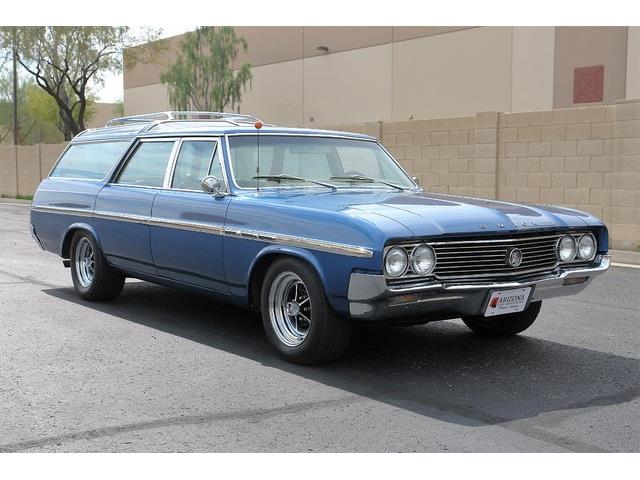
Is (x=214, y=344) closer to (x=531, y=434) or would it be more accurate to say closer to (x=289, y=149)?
(x=289, y=149)

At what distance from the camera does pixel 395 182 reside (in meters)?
6.82

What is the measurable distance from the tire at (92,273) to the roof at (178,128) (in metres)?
1.06

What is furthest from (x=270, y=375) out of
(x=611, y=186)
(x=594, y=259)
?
(x=611, y=186)

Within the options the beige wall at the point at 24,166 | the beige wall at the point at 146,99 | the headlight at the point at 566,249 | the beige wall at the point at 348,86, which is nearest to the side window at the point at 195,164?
the headlight at the point at 566,249

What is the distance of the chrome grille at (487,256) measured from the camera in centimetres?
512

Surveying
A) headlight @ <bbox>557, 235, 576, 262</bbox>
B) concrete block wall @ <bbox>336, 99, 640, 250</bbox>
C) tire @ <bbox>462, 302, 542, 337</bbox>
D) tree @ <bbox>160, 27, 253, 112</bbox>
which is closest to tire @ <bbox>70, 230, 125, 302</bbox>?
tire @ <bbox>462, 302, 542, 337</bbox>

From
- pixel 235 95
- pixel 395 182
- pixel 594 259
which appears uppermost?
pixel 235 95

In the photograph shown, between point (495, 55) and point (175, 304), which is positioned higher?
point (495, 55)

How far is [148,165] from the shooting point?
24.0 ft

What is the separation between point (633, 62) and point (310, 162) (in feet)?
71.7

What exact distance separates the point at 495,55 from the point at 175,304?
24702 millimetres

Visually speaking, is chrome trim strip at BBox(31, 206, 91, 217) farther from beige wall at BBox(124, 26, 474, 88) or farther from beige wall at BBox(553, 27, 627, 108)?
beige wall at BBox(124, 26, 474, 88)

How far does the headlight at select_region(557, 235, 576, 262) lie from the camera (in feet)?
18.9

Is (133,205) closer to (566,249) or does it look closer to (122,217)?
(122,217)
